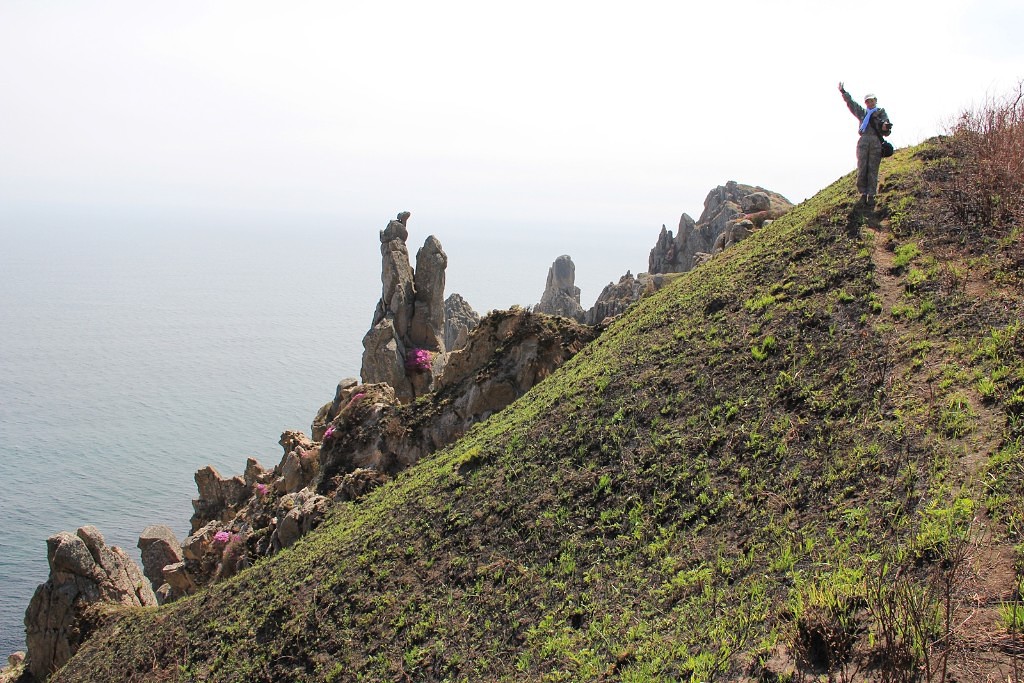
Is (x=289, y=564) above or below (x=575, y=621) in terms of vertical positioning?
below

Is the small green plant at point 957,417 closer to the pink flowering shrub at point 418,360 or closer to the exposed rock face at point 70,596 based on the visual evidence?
the exposed rock face at point 70,596

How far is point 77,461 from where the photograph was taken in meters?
128

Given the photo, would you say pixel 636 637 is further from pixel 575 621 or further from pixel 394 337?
pixel 394 337

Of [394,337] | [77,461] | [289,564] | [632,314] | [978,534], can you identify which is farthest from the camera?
[77,461]

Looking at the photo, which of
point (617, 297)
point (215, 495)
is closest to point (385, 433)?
point (215, 495)

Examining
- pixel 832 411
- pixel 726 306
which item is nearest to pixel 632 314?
pixel 726 306

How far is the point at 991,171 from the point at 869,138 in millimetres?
3098

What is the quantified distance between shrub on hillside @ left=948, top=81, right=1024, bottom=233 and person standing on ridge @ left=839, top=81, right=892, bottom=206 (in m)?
1.91

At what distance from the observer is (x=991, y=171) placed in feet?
62.1

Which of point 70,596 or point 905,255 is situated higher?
point 905,255

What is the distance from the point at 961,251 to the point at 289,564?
17101mm

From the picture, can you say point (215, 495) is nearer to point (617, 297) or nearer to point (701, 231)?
point (617, 297)

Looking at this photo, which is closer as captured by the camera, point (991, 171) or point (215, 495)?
point (991, 171)

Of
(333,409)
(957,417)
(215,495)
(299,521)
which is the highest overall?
(957,417)
